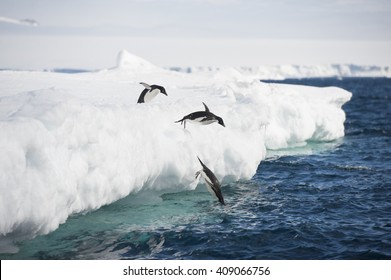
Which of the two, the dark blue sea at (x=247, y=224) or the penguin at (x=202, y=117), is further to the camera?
the penguin at (x=202, y=117)

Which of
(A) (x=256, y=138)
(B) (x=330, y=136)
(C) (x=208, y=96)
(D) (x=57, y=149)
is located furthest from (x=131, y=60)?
(D) (x=57, y=149)

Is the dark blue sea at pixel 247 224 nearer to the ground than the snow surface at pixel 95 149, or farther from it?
nearer to the ground

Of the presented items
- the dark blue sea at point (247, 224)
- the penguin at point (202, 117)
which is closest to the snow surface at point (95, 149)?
the dark blue sea at point (247, 224)

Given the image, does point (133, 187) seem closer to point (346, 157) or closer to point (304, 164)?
point (304, 164)

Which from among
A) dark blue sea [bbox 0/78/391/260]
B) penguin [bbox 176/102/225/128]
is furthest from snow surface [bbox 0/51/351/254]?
penguin [bbox 176/102/225/128]

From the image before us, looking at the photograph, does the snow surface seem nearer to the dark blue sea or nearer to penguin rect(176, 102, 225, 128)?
the dark blue sea

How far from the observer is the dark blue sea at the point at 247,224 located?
26.1 feet

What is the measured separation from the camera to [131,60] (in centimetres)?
5506

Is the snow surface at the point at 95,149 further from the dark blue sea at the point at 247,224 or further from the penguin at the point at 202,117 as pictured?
the penguin at the point at 202,117

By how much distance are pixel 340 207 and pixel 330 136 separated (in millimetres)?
11886

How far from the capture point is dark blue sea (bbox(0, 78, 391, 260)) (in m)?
7.95

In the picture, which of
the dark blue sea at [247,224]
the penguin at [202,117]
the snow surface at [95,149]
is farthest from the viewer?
the penguin at [202,117]

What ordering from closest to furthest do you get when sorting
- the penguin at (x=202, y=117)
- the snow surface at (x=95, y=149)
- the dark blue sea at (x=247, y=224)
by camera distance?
the snow surface at (x=95, y=149) < the dark blue sea at (x=247, y=224) < the penguin at (x=202, y=117)
